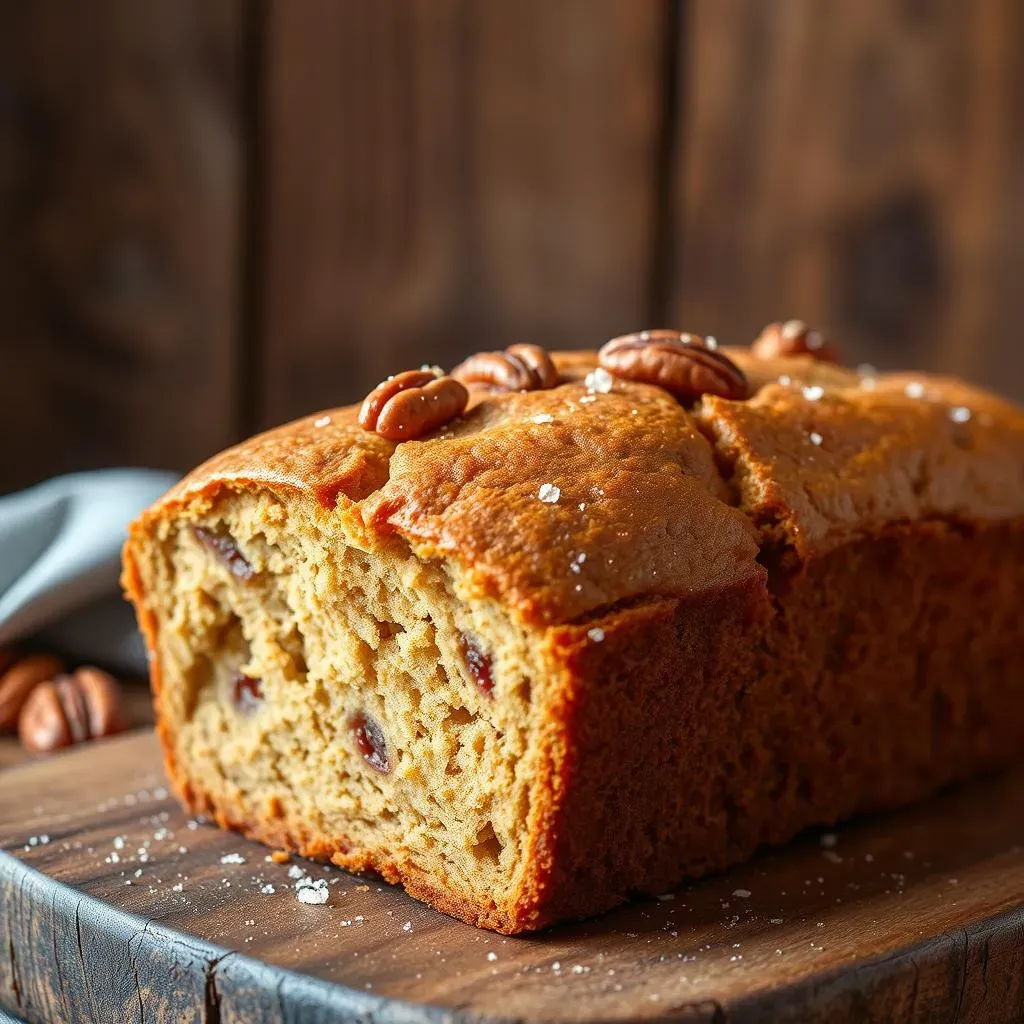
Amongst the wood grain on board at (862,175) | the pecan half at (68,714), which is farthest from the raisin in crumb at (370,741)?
the wood grain on board at (862,175)

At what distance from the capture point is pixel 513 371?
2000 mm

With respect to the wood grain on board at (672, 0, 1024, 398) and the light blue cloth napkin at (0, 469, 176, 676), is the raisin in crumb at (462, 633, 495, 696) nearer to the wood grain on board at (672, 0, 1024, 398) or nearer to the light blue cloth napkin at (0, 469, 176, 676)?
the light blue cloth napkin at (0, 469, 176, 676)

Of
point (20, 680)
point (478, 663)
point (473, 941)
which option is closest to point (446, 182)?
point (20, 680)

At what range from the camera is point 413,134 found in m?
3.68

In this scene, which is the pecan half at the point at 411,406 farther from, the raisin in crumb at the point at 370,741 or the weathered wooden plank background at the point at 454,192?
the weathered wooden plank background at the point at 454,192

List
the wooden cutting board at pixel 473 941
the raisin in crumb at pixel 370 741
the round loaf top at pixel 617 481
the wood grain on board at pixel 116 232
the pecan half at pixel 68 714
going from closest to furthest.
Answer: the wooden cutting board at pixel 473 941, the round loaf top at pixel 617 481, the raisin in crumb at pixel 370 741, the pecan half at pixel 68 714, the wood grain on board at pixel 116 232

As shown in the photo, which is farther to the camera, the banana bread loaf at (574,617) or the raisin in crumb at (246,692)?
the raisin in crumb at (246,692)

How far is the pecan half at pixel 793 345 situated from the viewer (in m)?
2.45

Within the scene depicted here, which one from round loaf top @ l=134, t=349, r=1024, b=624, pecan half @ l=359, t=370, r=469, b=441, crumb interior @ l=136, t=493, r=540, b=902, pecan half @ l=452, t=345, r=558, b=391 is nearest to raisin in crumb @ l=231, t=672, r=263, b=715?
crumb interior @ l=136, t=493, r=540, b=902

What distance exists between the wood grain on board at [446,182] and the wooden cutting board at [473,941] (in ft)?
6.69

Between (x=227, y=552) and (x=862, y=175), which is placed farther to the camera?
(x=862, y=175)

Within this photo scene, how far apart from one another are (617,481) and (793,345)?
2.78ft

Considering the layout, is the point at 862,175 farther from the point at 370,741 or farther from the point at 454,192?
the point at 370,741

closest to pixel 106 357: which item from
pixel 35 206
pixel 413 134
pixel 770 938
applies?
pixel 35 206
